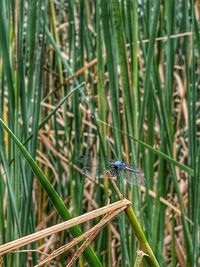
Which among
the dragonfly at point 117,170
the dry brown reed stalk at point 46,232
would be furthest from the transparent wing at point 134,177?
the dry brown reed stalk at point 46,232

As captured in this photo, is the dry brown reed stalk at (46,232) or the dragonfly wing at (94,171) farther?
the dragonfly wing at (94,171)

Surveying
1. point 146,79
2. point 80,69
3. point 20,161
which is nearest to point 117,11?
point 146,79

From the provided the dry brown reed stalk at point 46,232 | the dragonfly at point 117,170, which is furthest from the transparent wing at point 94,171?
the dry brown reed stalk at point 46,232

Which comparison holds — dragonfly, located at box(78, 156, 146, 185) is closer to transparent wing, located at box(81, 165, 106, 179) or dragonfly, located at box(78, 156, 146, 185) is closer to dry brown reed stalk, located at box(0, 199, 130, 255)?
transparent wing, located at box(81, 165, 106, 179)

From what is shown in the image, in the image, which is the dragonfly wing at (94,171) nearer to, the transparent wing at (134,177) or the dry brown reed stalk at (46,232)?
the transparent wing at (134,177)

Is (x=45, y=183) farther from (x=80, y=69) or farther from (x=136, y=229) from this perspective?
(x=80, y=69)

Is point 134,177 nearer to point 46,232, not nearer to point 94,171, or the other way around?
point 94,171

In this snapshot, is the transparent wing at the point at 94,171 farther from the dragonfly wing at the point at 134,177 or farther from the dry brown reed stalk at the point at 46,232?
the dry brown reed stalk at the point at 46,232

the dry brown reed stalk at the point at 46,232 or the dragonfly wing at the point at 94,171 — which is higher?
the dry brown reed stalk at the point at 46,232

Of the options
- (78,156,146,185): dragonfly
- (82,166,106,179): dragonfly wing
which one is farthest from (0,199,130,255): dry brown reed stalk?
(82,166,106,179): dragonfly wing
